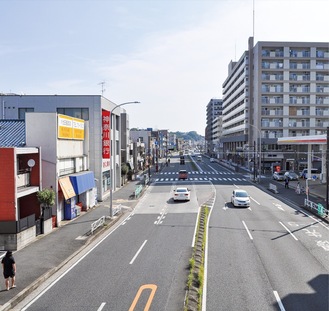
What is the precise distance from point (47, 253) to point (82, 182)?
1195cm

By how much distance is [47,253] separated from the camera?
18.3 metres

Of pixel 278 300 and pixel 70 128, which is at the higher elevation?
pixel 70 128

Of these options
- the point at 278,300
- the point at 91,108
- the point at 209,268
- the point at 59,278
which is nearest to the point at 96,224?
the point at 59,278

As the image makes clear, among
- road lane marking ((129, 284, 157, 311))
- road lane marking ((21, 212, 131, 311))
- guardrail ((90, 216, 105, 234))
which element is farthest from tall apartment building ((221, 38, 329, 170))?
road lane marking ((129, 284, 157, 311))

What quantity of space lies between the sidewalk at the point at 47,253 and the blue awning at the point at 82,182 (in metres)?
2.27

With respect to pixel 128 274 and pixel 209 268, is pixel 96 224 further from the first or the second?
pixel 209 268

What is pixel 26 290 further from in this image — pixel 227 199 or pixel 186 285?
pixel 227 199

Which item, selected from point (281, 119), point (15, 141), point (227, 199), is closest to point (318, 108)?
point (281, 119)

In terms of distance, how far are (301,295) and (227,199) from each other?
2601cm

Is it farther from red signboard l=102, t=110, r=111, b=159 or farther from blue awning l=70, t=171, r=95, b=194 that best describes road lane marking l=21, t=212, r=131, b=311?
red signboard l=102, t=110, r=111, b=159

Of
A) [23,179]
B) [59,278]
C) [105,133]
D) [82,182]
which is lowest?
[59,278]

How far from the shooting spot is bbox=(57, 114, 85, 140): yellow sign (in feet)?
87.4

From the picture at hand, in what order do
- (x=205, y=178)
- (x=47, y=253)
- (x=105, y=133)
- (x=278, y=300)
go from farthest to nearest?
(x=205, y=178)
(x=105, y=133)
(x=47, y=253)
(x=278, y=300)

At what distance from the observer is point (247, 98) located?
91.9 m
